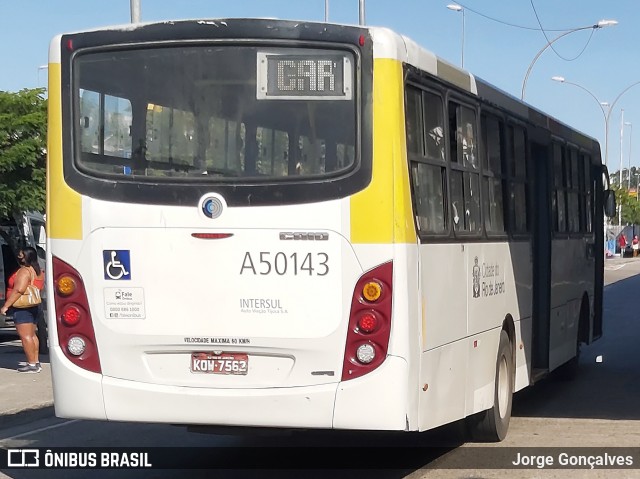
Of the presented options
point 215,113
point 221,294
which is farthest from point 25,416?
point 215,113

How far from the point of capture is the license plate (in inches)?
299

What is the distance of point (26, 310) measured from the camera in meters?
16.1

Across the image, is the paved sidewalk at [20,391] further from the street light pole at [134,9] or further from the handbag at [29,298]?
the street light pole at [134,9]

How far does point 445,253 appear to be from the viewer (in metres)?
8.48

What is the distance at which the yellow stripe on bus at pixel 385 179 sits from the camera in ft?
24.4

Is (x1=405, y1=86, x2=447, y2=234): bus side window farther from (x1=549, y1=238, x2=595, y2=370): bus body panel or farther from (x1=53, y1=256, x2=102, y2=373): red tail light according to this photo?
(x1=549, y1=238, x2=595, y2=370): bus body panel

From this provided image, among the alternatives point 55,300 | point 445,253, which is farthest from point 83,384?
point 445,253

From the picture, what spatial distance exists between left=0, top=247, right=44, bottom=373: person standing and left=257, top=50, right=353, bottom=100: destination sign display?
9.08 metres

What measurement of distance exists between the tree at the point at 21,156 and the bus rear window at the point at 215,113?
15.2 meters

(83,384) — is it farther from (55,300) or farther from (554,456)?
(554,456)

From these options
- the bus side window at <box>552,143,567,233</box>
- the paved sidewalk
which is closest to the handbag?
the paved sidewalk

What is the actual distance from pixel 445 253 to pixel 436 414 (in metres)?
1.12

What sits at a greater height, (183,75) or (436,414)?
(183,75)

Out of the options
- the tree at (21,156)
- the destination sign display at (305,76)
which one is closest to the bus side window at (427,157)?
the destination sign display at (305,76)
